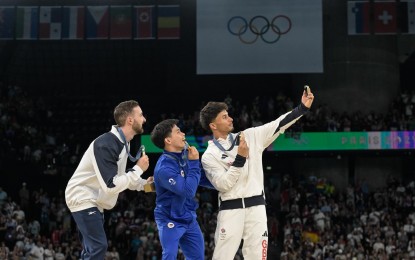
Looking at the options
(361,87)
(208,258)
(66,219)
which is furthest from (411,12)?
(66,219)

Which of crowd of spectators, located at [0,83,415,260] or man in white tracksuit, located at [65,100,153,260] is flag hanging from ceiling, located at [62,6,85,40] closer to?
crowd of spectators, located at [0,83,415,260]

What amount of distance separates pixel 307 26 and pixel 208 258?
992cm

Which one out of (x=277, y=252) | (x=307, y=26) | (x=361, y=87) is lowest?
(x=277, y=252)

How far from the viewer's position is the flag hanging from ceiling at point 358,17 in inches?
925

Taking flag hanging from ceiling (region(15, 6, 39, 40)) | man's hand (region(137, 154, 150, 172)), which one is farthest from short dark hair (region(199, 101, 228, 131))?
flag hanging from ceiling (region(15, 6, 39, 40))

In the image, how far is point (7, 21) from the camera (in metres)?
24.0

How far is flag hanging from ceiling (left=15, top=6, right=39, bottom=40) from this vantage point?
24.0 metres

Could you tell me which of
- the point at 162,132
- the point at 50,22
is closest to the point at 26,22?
the point at 50,22

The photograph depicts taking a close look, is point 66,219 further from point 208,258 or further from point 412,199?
point 412,199

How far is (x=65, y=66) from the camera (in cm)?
3447

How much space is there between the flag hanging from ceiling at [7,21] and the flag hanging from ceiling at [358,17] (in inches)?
529

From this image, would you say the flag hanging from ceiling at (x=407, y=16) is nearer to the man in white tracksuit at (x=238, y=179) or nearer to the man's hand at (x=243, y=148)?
the man in white tracksuit at (x=238, y=179)

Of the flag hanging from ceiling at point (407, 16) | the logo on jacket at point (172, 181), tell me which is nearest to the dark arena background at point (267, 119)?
the flag hanging from ceiling at point (407, 16)

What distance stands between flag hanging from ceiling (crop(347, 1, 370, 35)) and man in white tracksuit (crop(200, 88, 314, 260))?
18.0 metres
